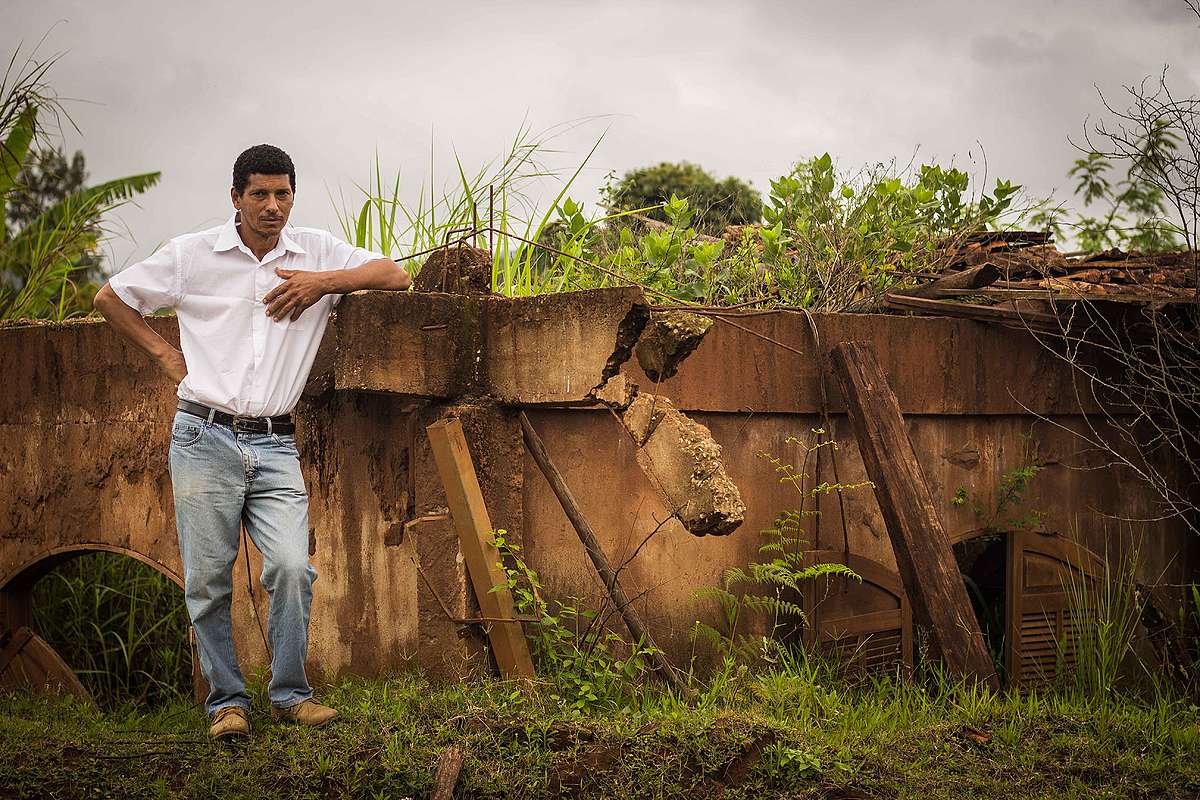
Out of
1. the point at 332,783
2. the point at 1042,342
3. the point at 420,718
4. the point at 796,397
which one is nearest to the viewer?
the point at 332,783

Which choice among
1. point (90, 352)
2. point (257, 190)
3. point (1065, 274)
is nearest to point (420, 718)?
point (257, 190)

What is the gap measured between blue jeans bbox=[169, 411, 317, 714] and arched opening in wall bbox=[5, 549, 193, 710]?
2596mm

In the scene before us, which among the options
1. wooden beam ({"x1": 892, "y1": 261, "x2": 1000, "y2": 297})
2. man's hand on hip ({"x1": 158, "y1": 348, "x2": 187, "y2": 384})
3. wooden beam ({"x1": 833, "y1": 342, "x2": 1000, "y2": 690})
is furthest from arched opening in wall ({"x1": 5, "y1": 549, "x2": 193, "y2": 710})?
wooden beam ({"x1": 892, "y1": 261, "x2": 1000, "y2": 297})

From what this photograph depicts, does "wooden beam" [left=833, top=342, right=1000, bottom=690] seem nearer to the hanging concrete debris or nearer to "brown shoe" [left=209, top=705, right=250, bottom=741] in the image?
the hanging concrete debris

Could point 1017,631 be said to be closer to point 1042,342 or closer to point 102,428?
point 1042,342

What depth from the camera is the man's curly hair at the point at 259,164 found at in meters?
4.07

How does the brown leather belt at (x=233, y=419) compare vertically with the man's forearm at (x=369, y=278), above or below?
below

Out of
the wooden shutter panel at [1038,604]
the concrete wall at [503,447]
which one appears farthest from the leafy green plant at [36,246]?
the wooden shutter panel at [1038,604]

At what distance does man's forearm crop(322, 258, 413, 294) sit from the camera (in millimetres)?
4180

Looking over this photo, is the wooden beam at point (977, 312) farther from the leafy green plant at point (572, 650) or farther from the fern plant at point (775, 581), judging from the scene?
the leafy green plant at point (572, 650)

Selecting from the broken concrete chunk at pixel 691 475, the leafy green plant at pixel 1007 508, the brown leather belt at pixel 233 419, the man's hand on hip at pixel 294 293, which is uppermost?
the man's hand on hip at pixel 294 293

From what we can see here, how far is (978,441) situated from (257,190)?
155 inches

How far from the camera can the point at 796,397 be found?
5.50m

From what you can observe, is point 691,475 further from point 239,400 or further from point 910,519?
point 239,400
